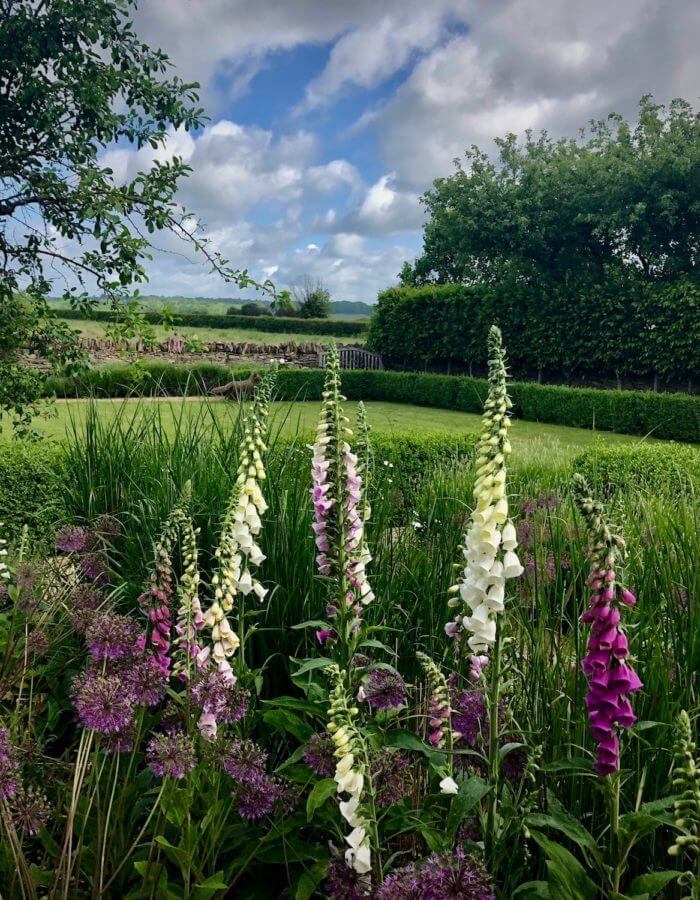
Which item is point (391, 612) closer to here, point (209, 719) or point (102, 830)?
point (209, 719)

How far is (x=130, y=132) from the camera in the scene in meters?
6.34

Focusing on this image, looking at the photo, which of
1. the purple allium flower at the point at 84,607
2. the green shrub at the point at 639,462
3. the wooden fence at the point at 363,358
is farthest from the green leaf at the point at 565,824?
the wooden fence at the point at 363,358

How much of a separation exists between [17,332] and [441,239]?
35676 mm

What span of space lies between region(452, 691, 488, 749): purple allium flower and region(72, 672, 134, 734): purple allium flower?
913 millimetres

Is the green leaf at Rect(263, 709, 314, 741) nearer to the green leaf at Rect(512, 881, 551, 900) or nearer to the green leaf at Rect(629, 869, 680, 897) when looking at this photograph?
the green leaf at Rect(512, 881, 551, 900)

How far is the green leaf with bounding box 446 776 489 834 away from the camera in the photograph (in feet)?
5.47

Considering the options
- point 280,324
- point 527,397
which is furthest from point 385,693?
point 280,324

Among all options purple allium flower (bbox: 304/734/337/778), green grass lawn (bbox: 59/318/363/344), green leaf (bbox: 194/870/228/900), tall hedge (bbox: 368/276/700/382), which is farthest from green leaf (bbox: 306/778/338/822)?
green grass lawn (bbox: 59/318/363/344)

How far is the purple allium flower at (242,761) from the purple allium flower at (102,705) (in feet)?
0.82

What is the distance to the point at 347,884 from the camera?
162cm

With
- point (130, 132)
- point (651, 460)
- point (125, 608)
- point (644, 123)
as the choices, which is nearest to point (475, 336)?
point (644, 123)

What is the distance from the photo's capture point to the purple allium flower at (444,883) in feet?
4.67

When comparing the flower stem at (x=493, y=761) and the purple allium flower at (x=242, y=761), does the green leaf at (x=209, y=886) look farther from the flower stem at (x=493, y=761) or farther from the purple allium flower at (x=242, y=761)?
the flower stem at (x=493, y=761)

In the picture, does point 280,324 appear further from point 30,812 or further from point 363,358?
point 30,812
